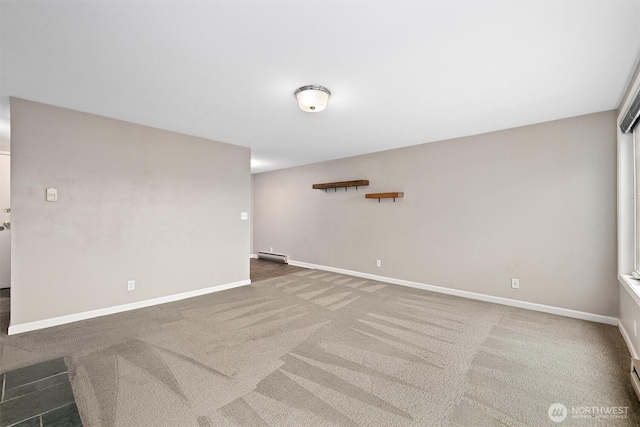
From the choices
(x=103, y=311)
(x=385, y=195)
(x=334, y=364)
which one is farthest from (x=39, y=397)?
(x=385, y=195)

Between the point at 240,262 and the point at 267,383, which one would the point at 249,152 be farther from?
the point at 267,383

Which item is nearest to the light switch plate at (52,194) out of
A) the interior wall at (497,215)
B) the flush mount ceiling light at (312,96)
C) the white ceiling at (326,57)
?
the white ceiling at (326,57)

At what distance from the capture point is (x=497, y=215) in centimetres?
381

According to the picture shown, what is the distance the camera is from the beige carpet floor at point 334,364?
1.71 meters

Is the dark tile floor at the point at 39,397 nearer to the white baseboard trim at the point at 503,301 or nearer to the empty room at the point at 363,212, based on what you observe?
the empty room at the point at 363,212

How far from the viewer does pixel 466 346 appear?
2.57 m

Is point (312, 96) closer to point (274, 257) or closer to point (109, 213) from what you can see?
point (109, 213)

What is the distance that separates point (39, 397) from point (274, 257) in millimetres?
5121

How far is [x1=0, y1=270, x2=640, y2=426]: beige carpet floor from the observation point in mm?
1713

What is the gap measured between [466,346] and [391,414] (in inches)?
50.5

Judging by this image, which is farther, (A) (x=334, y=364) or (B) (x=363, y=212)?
(B) (x=363, y=212)

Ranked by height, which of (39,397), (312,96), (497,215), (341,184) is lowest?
(39,397)

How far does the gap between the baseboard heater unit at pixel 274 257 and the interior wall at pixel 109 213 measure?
7.15 ft

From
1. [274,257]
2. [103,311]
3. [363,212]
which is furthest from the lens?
[274,257]
